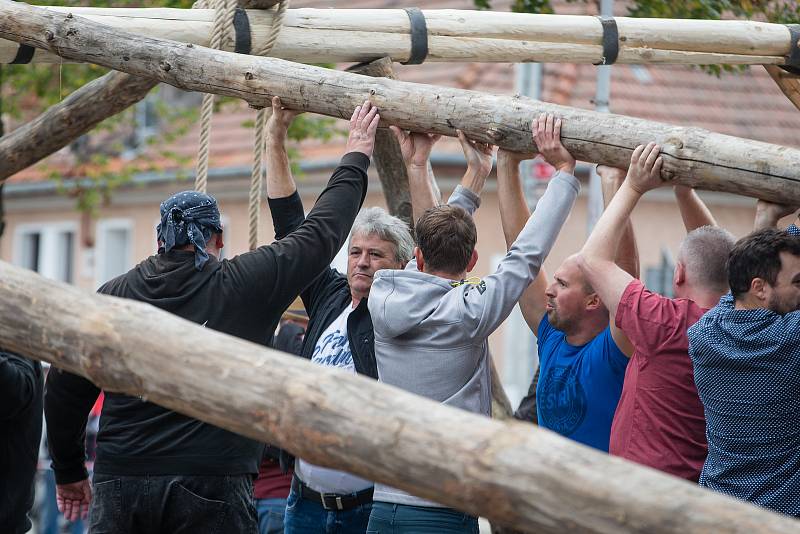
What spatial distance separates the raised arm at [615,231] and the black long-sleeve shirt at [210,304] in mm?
853

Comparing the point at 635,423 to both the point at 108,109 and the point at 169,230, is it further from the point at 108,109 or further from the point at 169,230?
the point at 108,109

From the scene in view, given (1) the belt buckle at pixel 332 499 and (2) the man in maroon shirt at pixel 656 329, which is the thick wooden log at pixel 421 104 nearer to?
(2) the man in maroon shirt at pixel 656 329

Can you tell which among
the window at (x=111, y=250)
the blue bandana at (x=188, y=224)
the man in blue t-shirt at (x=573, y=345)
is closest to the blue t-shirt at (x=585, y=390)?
the man in blue t-shirt at (x=573, y=345)

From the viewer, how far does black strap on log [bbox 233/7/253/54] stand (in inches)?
181

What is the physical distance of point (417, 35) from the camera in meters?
4.84

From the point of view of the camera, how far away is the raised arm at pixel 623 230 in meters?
3.83

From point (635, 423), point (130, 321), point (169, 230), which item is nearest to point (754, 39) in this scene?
point (635, 423)

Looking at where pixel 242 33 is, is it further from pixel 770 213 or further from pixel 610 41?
pixel 770 213

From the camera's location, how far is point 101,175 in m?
14.3

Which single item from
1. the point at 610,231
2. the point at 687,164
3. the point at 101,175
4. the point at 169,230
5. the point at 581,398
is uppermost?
the point at 687,164

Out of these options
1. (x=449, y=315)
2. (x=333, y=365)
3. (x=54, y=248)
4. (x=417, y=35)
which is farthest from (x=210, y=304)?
(x=54, y=248)

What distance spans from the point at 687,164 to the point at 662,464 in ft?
2.90

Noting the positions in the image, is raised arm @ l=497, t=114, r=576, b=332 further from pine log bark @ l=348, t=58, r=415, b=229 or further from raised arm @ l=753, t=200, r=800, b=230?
pine log bark @ l=348, t=58, r=415, b=229

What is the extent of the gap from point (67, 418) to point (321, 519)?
3.14ft
